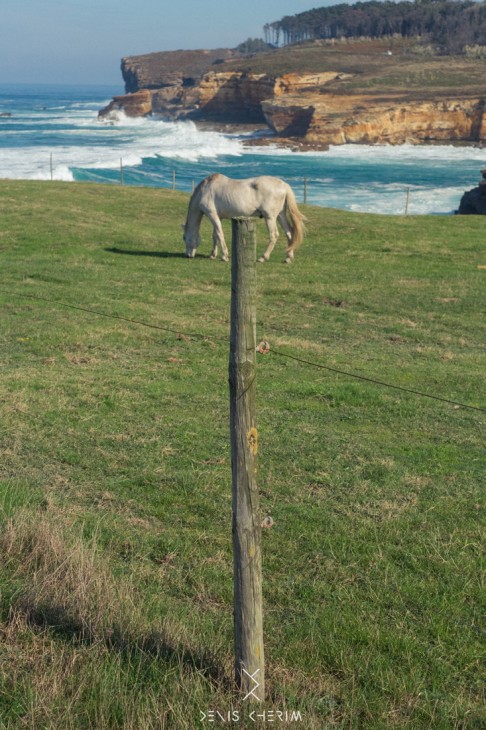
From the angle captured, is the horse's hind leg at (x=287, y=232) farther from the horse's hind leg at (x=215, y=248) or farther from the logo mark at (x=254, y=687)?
the logo mark at (x=254, y=687)

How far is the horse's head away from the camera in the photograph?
2055cm

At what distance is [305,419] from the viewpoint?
9867mm

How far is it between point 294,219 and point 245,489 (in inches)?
632

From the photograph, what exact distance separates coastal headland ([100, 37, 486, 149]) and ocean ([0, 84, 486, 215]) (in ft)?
11.7

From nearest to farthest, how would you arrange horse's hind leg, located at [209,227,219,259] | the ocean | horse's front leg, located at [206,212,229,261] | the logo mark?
the logo mark
horse's front leg, located at [206,212,229,261]
horse's hind leg, located at [209,227,219,259]
the ocean

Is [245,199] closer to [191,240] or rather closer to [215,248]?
[215,248]

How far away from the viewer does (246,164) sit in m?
91.6

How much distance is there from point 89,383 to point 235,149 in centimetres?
10104

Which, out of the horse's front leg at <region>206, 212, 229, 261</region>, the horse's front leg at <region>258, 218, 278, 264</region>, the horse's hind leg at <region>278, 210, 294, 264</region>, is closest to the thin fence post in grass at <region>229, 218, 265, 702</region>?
the horse's front leg at <region>206, 212, 229, 261</region>

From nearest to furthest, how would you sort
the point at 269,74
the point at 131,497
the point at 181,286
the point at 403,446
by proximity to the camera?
the point at 131,497
the point at 403,446
the point at 181,286
the point at 269,74

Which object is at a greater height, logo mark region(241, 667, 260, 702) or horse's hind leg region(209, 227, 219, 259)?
horse's hind leg region(209, 227, 219, 259)

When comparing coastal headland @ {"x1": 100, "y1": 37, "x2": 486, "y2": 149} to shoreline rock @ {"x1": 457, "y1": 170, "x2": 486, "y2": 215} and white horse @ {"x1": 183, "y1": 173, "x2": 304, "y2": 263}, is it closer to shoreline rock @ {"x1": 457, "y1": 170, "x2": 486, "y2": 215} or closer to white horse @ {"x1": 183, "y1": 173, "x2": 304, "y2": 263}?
shoreline rock @ {"x1": 457, "y1": 170, "x2": 486, "y2": 215}

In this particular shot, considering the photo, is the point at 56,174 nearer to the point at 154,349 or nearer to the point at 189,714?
the point at 154,349

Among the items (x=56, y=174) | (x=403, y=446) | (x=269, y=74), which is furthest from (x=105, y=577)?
(x=269, y=74)
